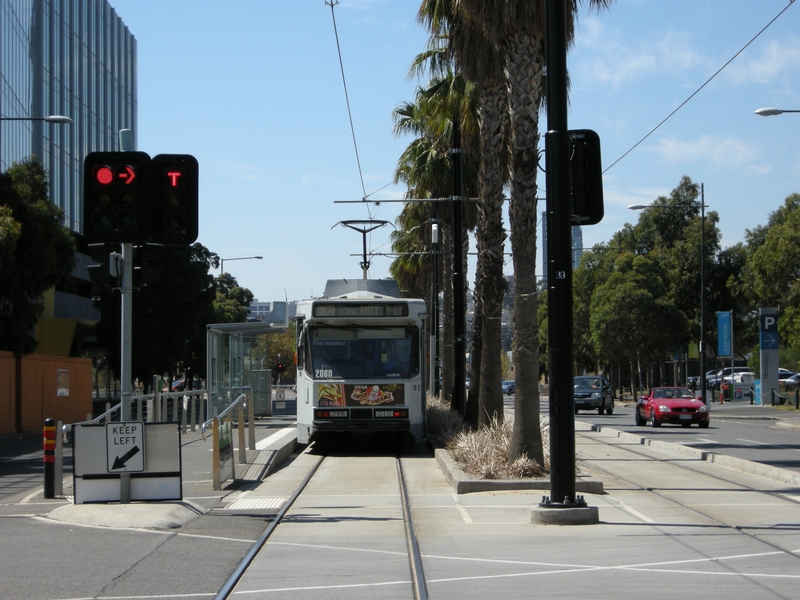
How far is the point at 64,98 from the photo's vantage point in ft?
176

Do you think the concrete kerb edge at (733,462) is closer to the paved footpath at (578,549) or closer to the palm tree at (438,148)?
the paved footpath at (578,549)

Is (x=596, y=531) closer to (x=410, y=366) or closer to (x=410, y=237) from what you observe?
(x=410, y=366)

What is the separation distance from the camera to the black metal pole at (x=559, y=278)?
1051cm

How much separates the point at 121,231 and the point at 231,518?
375 centimetres

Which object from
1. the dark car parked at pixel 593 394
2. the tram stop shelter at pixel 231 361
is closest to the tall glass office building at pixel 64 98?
the tram stop shelter at pixel 231 361

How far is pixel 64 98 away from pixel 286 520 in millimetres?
47580

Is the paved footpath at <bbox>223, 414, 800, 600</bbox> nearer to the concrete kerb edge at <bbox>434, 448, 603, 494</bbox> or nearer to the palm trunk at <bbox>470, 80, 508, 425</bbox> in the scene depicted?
the concrete kerb edge at <bbox>434, 448, 603, 494</bbox>

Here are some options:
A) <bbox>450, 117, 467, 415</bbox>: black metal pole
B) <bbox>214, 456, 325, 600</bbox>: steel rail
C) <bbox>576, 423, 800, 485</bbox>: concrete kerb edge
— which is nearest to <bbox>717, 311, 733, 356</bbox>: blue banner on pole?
<bbox>576, 423, 800, 485</bbox>: concrete kerb edge

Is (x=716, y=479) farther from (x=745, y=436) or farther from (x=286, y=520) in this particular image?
(x=745, y=436)

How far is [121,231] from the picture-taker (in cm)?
1198

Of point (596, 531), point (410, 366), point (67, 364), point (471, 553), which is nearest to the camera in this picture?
point (471, 553)

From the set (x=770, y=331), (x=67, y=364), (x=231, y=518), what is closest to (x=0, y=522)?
(x=231, y=518)

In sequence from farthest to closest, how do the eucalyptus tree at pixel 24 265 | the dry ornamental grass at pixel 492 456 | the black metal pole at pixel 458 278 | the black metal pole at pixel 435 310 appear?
1. the black metal pole at pixel 435 310
2. the eucalyptus tree at pixel 24 265
3. the black metal pole at pixel 458 278
4. the dry ornamental grass at pixel 492 456

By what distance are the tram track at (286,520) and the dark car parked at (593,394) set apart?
29.1m
